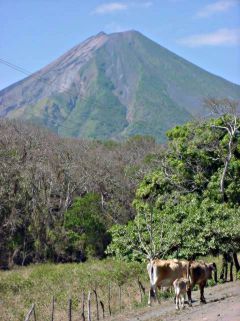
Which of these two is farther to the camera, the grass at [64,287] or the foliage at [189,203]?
the foliage at [189,203]

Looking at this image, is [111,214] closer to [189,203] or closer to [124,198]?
[124,198]

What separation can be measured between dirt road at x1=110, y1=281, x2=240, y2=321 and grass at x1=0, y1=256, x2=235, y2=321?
6.44 ft

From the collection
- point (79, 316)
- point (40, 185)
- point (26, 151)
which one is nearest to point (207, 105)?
point (79, 316)

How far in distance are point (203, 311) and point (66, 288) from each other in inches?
337

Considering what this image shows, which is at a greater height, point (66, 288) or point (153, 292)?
point (153, 292)

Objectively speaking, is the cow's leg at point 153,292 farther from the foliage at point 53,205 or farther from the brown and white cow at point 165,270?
the foliage at point 53,205

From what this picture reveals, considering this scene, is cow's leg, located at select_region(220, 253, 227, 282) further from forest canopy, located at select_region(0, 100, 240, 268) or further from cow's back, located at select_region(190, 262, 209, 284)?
cow's back, located at select_region(190, 262, 209, 284)

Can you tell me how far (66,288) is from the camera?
23.8 m

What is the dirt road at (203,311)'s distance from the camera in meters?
15.2

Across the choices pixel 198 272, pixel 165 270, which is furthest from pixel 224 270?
pixel 198 272

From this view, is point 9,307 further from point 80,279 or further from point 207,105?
point 207,105

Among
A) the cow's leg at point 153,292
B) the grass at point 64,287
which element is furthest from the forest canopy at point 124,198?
the cow's leg at point 153,292

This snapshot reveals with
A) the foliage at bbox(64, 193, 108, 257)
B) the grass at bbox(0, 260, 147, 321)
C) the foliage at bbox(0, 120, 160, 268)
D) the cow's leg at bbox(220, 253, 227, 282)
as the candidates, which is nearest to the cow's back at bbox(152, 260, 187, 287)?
the grass at bbox(0, 260, 147, 321)

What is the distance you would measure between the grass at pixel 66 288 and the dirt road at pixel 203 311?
196 cm
